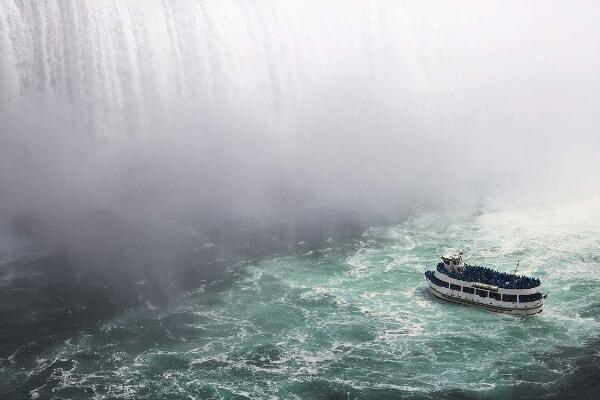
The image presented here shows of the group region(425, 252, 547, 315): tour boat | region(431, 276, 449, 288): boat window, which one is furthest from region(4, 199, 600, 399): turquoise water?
region(431, 276, 449, 288): boat window

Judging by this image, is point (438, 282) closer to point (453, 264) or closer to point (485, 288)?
point (453, 264)

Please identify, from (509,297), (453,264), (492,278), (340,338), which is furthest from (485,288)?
(340,338)

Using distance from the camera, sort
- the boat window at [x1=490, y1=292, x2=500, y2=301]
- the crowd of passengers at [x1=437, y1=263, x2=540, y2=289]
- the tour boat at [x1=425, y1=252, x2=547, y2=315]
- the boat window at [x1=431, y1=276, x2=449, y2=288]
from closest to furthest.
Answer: the tour boat at [x1=425, y1=252, x2=547, y2=315], the crowd of passengers at [x1=437, y1=263, x2=540, y2=289], the boat window at [x1=490, y1=292, x2=500, y2=301], the boat window at [x1=431, y1=276, x2=449, y2=288]

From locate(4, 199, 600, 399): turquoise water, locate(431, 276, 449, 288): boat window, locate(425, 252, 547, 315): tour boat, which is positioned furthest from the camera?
locate(431, 276, 449, 288): boat window

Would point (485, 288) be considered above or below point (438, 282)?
below

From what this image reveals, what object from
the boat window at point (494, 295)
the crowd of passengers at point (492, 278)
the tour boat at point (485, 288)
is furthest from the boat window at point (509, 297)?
the crowd of passengers at point (492, 278)

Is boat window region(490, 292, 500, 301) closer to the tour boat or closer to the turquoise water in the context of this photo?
the tour boat

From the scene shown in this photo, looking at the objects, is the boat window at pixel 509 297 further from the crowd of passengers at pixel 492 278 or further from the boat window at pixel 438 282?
the boat window at pixel 438 282

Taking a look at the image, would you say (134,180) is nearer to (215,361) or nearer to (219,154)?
(219,154)
